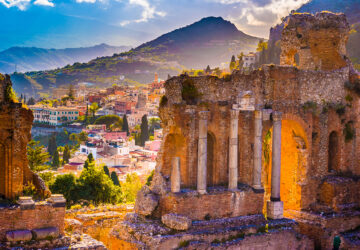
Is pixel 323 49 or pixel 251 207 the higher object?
pixel 323 49

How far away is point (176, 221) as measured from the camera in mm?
19297

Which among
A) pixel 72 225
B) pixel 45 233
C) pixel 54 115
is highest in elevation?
pixel 54 115

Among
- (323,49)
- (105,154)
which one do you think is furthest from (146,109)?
(323,49)

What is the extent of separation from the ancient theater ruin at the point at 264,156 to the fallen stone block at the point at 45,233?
3.06 meters

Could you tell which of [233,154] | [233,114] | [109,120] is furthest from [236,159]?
[109,120]

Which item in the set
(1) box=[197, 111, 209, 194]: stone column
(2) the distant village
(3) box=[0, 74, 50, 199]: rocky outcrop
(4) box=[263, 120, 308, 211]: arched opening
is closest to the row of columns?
(1) box=[197, 111, 209, 194]: stone column

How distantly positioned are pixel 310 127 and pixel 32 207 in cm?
1398

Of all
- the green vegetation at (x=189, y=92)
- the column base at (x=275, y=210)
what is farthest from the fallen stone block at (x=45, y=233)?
the column base at (x=275, y=210)

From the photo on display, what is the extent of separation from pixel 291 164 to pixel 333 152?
262 cm

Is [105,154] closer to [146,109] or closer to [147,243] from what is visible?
[146,109]

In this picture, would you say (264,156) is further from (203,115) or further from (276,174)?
(203,115)

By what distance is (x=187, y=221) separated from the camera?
19.4 metres

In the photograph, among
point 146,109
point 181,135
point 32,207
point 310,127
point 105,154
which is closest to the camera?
point 32,207

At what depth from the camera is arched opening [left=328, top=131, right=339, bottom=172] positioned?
25438mm
